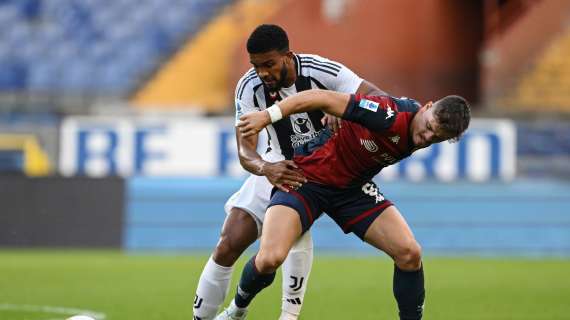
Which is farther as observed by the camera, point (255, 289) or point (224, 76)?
point (224, 76)

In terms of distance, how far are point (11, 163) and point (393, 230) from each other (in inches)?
437

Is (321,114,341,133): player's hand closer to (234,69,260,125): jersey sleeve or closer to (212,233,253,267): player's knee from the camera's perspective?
(234,69,260,125): jersey sleeve

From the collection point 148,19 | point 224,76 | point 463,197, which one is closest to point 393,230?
point 463,197

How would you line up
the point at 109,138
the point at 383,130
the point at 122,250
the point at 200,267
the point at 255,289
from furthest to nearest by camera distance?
the point at 109,138
the point at 122,250
the point at 200,267
the point at 255,289
the point at 383,130

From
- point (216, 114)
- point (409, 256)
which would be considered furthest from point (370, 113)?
point (216, 114)

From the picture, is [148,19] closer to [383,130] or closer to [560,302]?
[560,302]

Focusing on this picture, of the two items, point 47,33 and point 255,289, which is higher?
point 47,33

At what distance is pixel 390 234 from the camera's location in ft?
21.0

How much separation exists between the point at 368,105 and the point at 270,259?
106 cm

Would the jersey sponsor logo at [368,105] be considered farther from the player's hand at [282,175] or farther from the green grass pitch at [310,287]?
the green grass pitch at [310,287]

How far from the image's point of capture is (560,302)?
9.20 meters

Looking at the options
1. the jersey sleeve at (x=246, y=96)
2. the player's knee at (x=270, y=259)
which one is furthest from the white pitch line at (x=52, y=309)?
the jersey sleeve at (x=246, y=96)

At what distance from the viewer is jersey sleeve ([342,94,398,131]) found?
6.18m

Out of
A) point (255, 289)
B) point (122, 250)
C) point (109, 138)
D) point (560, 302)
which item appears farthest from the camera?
point (109, 138)
